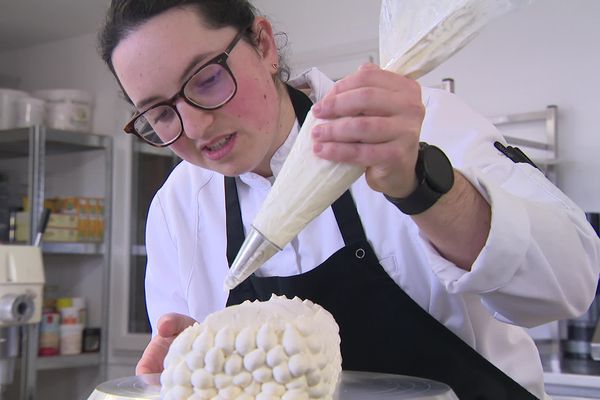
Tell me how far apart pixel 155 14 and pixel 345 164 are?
44 centimetres

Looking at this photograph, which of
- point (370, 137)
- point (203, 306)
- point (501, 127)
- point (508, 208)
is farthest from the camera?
point (501, 127)

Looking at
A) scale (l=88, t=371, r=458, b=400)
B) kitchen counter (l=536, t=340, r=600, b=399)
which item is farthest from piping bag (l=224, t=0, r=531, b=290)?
kitchen counter (l=536, t=340, r=600, b=399)

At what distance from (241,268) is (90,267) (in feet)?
11.2

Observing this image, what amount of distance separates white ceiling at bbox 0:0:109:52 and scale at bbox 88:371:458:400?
2.90 metres

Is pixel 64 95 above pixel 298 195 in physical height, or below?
above

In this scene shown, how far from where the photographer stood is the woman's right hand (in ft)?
3.11

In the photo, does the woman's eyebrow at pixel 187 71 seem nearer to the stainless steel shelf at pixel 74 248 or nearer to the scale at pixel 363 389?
the scale at pixel 363 389

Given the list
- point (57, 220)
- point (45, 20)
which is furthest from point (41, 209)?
point (45, 20)

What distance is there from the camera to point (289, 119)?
3.75 feet

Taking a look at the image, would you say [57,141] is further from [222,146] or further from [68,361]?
[222,146]

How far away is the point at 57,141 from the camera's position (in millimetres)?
3551

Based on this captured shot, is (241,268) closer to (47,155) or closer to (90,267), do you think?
(90,267)

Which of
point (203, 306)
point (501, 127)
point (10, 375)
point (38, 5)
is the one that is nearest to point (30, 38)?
point (38, 5)

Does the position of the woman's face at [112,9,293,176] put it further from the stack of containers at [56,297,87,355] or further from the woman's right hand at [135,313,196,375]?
the stack of containers at [56,297,87,355]
